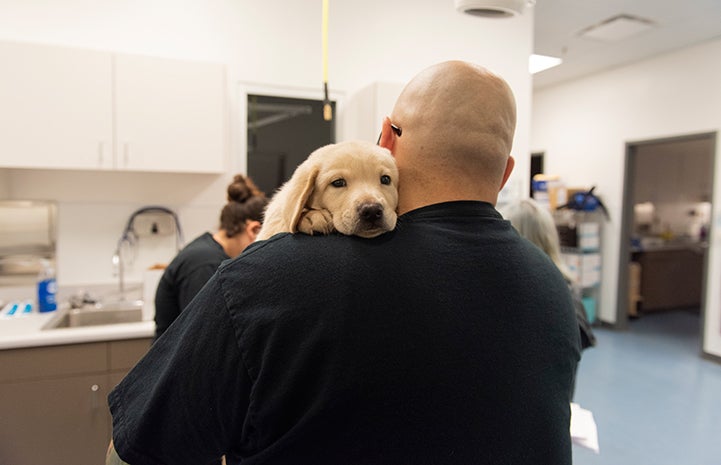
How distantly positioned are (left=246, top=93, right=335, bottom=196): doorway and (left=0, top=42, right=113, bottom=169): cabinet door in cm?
86

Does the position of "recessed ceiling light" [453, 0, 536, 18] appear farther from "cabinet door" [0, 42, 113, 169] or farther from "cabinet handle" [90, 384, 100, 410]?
"cabinet handle" [90, 384, 100, 410]

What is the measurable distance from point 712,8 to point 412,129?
4.52 meters

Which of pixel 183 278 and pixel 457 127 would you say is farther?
pixel 183 278

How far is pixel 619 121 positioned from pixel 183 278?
549 cm

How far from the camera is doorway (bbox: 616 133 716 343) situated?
5703 mm

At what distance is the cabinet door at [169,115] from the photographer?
254 cm

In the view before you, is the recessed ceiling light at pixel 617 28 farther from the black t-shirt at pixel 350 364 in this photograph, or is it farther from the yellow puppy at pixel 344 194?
the black t-shirt at pixel 350 364

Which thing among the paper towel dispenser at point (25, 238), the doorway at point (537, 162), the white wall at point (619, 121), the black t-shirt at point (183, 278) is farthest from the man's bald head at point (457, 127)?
the doorway at point (537, 162)

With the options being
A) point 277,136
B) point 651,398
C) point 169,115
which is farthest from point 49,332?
point 651,398

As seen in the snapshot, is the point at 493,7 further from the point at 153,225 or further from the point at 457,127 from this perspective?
the point at 153,225

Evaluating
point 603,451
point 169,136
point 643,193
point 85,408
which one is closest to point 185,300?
point 85,408

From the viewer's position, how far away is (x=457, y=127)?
73 cm

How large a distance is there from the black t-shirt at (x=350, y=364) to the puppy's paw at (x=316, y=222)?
1.3 inches

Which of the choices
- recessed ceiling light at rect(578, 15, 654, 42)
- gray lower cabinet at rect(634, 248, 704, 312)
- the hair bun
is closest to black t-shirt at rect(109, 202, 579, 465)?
the hair bun
